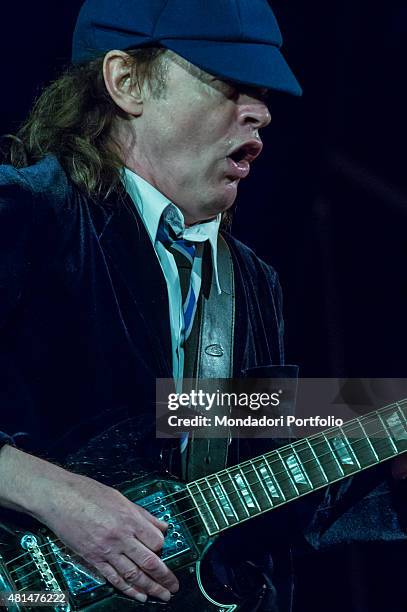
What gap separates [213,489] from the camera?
1.76 meters

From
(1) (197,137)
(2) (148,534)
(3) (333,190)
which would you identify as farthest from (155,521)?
(3) (333,190)

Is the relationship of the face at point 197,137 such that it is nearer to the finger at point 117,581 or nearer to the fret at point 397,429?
the fret at point 397,429

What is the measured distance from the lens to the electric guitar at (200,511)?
1.61 m

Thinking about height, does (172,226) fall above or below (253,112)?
below

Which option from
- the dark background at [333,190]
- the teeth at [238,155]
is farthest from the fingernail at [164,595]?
the teeth at [238,155]

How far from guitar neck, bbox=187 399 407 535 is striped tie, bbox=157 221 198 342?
0.34m

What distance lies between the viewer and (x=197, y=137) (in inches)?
73.0

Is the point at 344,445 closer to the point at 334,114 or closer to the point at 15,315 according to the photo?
the point at 15,315

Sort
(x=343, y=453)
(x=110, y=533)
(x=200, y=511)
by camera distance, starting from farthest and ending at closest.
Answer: (x=343, y=453), (x=200, y=511), (x=110, y=533)

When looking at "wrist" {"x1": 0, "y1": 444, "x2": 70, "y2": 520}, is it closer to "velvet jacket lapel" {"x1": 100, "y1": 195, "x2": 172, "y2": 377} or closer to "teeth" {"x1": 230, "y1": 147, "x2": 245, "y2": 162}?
"velvet jacket lapel" {"x1": 100, "y1": 195, "x2": 172, "y2": 377}

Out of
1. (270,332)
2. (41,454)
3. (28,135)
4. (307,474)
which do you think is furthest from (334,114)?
(41,454)

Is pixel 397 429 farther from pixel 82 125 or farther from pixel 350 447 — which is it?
pixel 82 125

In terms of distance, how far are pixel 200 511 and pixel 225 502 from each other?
0.19ft

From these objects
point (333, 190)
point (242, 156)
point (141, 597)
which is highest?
point (242, 156)
